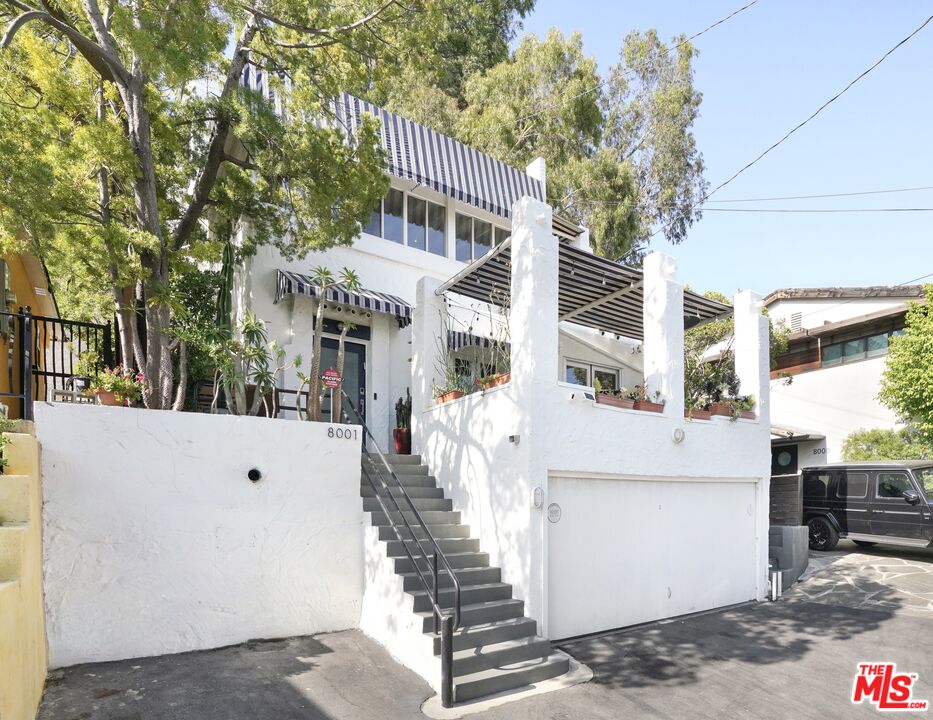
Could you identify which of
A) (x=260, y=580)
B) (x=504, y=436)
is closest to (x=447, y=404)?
(x=504, y=436)

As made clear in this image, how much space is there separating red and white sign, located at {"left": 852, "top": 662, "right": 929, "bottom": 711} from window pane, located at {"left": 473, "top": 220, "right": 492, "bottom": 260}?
32.6 ft

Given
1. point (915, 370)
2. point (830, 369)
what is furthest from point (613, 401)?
point (830, 369)

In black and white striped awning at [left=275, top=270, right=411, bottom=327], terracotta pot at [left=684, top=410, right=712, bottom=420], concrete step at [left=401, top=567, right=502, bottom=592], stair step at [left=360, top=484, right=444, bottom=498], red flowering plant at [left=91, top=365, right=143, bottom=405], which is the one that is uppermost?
black and white striped awning at [left=275, top=270, right=411, bottom=327]

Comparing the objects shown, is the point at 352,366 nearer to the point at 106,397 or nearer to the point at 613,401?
the point at 106,397

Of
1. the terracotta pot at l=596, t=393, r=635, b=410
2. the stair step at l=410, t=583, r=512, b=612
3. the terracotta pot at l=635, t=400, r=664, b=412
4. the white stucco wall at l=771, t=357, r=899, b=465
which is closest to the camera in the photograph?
the stair step at l=410, t=583, r=512, b=612

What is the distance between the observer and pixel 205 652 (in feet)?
19.6

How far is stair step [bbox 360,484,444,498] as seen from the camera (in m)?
7.61

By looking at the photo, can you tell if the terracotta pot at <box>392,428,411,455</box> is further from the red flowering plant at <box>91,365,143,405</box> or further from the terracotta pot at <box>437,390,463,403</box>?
the red flowering plant at <box>91,365,143,405</box>

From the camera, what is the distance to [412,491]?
26.0 feet

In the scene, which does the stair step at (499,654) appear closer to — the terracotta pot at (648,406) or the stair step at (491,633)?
the stair step at (491,633)

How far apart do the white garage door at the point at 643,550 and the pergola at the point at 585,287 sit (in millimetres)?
3125

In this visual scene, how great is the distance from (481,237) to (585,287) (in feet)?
14.2

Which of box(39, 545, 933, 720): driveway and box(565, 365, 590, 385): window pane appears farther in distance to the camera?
box(565, 365, 590, 385): window pane

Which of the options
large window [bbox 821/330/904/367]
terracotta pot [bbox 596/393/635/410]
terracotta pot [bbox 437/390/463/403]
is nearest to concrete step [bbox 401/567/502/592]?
terracotta pot [bbox 437/390/463/403]
